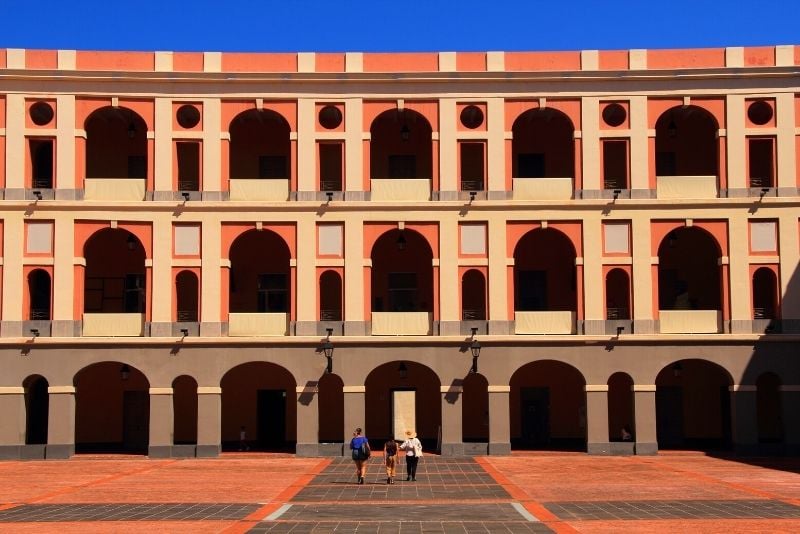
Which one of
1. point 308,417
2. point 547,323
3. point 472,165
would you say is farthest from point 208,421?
point 472,165

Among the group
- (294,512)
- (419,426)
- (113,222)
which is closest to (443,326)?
(419,426)

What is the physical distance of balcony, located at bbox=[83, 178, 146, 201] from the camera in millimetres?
39344

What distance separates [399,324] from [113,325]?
1023 cm

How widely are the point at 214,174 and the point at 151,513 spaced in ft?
58.5

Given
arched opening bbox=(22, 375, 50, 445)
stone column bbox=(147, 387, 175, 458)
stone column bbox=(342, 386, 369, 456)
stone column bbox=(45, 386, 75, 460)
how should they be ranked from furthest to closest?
arched opening bbox=(22, 375, 50, 445), stone column bbox=(342, 386, 369, 456), stone column bbox=(147, 387, 175, 458), stone column bbox=(45, 386, 75, 460)

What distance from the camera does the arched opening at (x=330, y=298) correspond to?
40.3 m

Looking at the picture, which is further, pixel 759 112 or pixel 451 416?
pixel 759 112

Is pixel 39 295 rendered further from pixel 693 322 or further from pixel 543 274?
pixel 693 322

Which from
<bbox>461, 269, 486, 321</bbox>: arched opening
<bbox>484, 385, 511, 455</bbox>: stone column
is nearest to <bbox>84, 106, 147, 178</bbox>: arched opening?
<bbox>461, 269, 486, 321</bbox>: arched opening

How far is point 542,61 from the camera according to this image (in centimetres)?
3972

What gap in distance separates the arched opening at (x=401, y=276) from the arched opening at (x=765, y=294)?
12.1 metres

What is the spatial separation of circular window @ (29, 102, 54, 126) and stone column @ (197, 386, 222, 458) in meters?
11.2

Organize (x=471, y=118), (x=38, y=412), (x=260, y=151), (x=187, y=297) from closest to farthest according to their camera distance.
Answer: (x=471, y=118) → (x=187, y=297) → (x=38, y=412) → (x=260, y=151)

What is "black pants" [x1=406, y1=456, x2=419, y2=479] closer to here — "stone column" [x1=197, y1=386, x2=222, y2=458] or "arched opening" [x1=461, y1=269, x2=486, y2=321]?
"stone column" [x1=197, y1=386, x2=222, y2=458]
